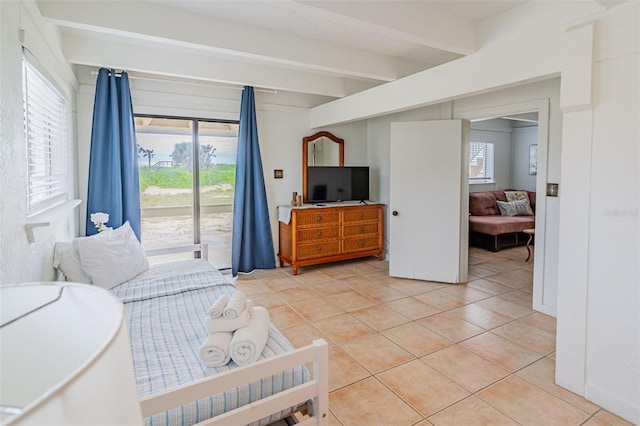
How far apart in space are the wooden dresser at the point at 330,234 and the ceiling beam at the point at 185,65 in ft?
5.14

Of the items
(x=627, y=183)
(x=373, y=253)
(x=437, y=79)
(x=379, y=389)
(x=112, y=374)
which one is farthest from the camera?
(x=373, y=253)

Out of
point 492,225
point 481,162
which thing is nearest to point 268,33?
point 492,225

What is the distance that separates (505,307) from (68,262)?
3.79m

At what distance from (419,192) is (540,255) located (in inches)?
57.7

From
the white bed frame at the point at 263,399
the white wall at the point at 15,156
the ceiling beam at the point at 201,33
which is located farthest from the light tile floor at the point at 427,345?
the ceiling beam at the point at 201,33

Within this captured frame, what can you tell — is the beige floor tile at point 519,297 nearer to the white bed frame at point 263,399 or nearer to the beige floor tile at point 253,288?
the beige floor tile at point 253,288

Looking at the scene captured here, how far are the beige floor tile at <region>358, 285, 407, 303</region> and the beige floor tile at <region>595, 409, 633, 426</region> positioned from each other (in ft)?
6.52

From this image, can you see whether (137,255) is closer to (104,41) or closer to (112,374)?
(104,41)

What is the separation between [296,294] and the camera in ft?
13.2

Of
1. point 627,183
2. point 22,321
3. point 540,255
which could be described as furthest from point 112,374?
point 540,255

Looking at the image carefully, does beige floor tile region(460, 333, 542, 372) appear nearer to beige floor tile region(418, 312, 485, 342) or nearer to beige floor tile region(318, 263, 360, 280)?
beige floor tile region(418, 312, 485, 342)

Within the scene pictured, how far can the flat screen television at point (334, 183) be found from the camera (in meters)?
5.26

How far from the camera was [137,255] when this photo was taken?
3047 mm

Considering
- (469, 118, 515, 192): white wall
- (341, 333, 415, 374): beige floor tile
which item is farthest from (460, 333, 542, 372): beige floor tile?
(469, 118, 515, 192): white wall
